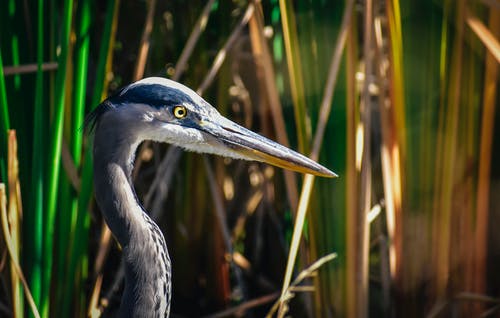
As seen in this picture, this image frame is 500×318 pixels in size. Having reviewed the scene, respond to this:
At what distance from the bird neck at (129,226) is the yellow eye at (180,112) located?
0.31 feet

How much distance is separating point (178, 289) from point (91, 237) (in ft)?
1.05

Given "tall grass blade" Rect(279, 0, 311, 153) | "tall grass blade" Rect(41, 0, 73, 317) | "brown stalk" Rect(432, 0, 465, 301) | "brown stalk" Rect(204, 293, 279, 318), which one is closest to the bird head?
"tall grass blade" Rect(41, 0, 73, 317)

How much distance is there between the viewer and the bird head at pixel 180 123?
5.34ft

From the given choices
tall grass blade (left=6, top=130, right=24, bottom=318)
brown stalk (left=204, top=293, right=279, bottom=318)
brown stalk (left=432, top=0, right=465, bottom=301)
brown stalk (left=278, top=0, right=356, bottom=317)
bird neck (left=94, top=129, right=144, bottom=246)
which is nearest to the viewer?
bird neck (left=94, top=129, right=144, bottom=246)

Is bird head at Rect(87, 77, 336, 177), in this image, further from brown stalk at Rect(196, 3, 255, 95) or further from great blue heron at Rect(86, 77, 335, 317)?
brown stalk at Rect(196, 3, 255, 95)

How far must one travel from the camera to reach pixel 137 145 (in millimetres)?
1664

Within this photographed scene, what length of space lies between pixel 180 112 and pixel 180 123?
0.02m

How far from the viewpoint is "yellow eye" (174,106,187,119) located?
165 cm

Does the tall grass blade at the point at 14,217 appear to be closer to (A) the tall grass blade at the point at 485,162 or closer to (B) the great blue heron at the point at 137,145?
(B) the great blue heron at the point at 137,145

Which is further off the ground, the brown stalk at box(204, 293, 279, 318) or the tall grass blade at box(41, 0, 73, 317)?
the tall grass blade at box(41, 0, 73, 317)

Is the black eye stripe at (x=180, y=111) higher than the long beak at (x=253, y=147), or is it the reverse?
the black eye stripe at (x=180, y=111)

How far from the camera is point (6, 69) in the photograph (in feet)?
6.32

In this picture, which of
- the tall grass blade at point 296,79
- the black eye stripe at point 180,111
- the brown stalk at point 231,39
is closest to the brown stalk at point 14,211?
the black eye stripe at point 180,111

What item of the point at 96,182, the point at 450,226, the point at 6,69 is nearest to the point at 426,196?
the point at 450,226
